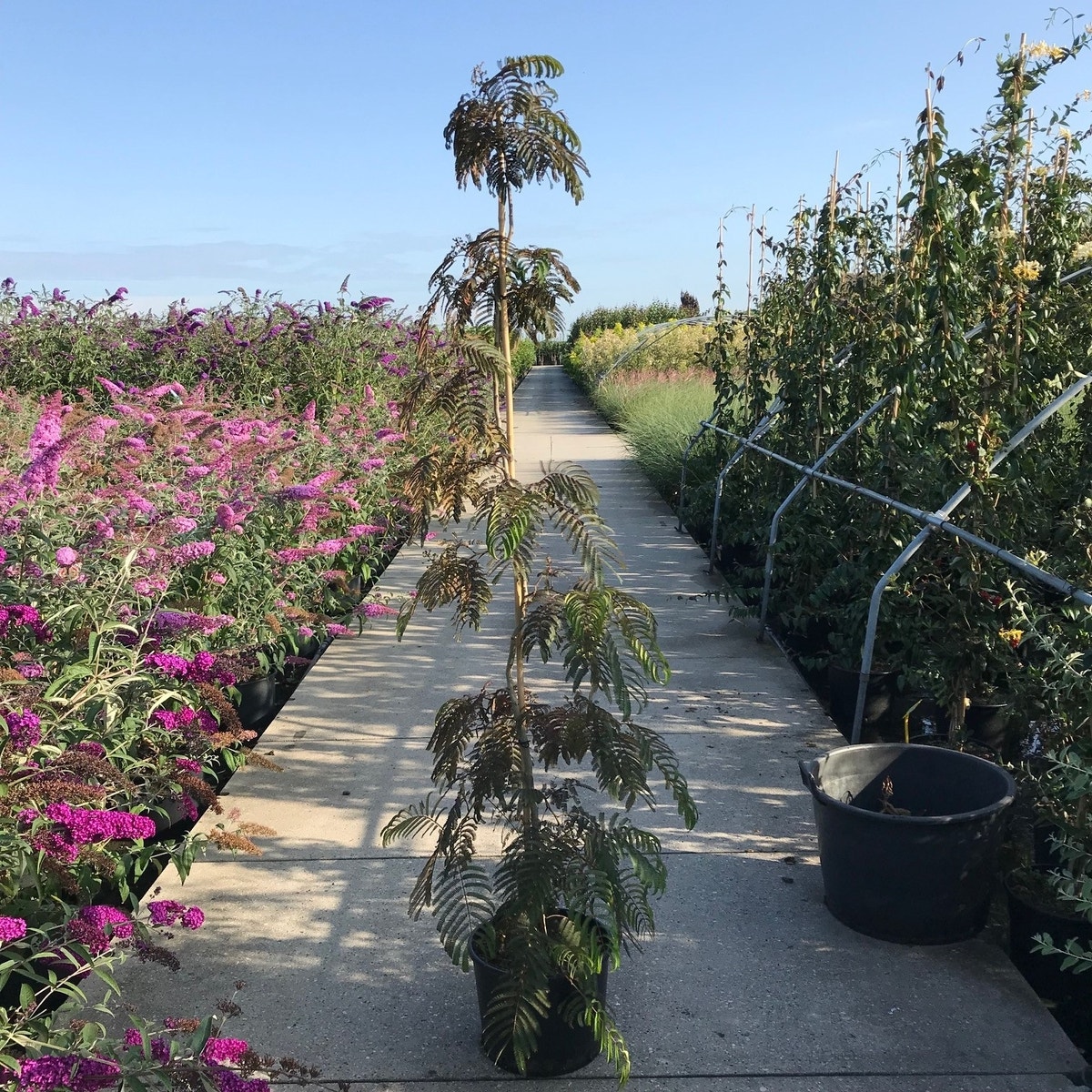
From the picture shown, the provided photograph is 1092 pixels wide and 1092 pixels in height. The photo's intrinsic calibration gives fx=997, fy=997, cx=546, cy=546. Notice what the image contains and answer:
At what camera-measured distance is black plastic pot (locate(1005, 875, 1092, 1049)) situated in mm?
2594

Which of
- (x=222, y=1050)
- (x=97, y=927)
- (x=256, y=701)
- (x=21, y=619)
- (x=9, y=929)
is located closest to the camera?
(x=222, y=1050)

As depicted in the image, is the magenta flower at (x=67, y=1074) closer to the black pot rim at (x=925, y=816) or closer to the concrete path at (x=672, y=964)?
the concrete path at (x=672, y=964)

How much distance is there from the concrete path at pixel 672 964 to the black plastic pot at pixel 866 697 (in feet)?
0.62

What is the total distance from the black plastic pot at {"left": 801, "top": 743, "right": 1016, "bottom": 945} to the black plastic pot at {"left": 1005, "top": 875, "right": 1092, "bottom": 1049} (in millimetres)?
150

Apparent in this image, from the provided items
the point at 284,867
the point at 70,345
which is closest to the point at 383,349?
the point at 70,345

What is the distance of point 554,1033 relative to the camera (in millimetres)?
2303

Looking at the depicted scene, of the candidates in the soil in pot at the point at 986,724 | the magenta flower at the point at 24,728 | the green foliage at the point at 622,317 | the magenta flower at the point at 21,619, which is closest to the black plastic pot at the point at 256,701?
the magenta flower at the point at 21,619

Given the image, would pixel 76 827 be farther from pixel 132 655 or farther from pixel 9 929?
pixel 132 655

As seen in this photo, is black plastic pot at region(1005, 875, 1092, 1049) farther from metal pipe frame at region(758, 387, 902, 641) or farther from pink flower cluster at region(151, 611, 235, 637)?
pink flower cluster at region(151, 611, 235, 637)

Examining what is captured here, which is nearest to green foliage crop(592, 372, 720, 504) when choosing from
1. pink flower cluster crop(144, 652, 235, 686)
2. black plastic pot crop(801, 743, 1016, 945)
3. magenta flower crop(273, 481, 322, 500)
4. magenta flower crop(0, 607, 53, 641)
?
magenta flower crop(273, 481, 322, 500)

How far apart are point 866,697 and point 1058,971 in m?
1.75

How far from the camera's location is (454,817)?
7.62ft

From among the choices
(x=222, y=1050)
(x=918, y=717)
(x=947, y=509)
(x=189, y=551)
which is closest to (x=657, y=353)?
(x=918, y=717)

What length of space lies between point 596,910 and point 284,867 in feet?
3.73
